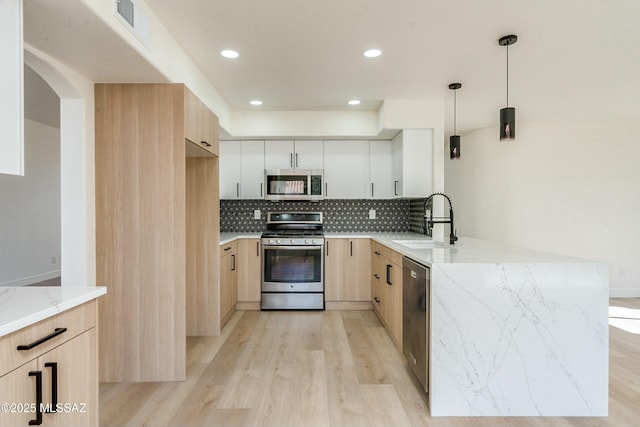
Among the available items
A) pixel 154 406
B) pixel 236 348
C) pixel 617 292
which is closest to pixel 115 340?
pixel 154 406

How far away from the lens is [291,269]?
4.16 m

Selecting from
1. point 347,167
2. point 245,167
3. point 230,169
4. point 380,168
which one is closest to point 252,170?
point 245,167

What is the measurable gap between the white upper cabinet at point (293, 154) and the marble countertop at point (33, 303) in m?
3.14

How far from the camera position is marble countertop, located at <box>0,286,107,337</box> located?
106 centimetres

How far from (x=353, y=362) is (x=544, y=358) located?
1317mm

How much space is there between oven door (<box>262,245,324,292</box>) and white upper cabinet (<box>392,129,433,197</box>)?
1.28 meters

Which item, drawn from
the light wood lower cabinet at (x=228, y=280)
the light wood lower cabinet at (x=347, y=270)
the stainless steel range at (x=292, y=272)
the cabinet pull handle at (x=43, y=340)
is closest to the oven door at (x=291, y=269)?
the stainless steel range at (x=292, y=272)

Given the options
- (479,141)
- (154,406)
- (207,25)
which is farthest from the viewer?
(479,141)

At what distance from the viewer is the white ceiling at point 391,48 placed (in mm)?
2025

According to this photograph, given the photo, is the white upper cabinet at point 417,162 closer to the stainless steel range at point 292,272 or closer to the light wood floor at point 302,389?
the stainless steel range at point 292,272

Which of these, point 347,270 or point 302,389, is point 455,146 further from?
point 302,389

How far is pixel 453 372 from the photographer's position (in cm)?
200

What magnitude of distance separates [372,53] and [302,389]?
2476 mm

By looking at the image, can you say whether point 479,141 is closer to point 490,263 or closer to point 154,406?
point 490,263
